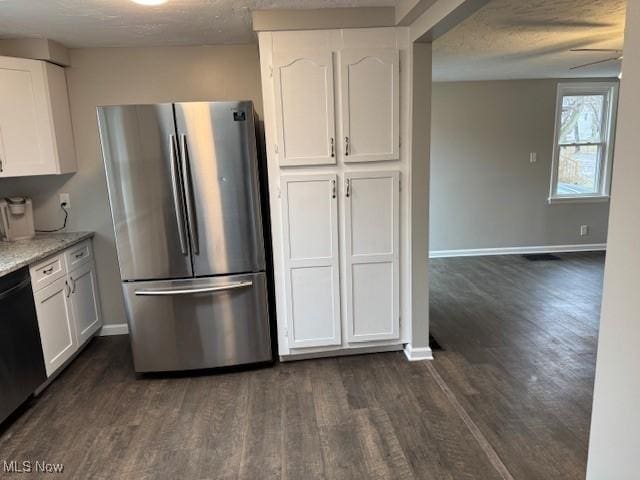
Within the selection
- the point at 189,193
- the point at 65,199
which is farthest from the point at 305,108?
the point at 65,199

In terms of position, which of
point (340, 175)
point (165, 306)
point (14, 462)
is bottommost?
point (14, 462)

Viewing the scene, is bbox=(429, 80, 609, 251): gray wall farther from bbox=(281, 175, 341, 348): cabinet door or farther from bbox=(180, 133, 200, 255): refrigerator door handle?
bbox=(180, 133, 200, 255): refrigerator door handle

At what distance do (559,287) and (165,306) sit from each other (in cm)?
382

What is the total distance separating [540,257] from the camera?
5625mm

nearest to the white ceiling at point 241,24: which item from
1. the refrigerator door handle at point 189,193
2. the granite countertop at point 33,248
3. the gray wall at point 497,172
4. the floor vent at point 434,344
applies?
the refrigerator door handle at point 189,193

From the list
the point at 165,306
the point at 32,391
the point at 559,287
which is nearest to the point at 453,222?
the point at 559,287

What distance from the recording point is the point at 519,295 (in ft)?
14.1

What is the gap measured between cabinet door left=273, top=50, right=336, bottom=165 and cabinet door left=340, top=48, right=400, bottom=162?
9 cm

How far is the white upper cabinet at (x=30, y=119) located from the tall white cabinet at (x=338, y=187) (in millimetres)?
1539

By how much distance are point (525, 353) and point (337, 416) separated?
1.51m

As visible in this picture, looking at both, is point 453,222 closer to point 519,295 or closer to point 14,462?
point 519,295

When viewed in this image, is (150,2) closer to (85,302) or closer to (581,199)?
(85,302)

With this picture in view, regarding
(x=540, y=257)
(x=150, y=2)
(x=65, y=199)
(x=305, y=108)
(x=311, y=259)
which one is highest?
(x=150, y=2)

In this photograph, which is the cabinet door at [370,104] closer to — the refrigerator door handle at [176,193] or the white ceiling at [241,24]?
the white ceiling at [241,24]
